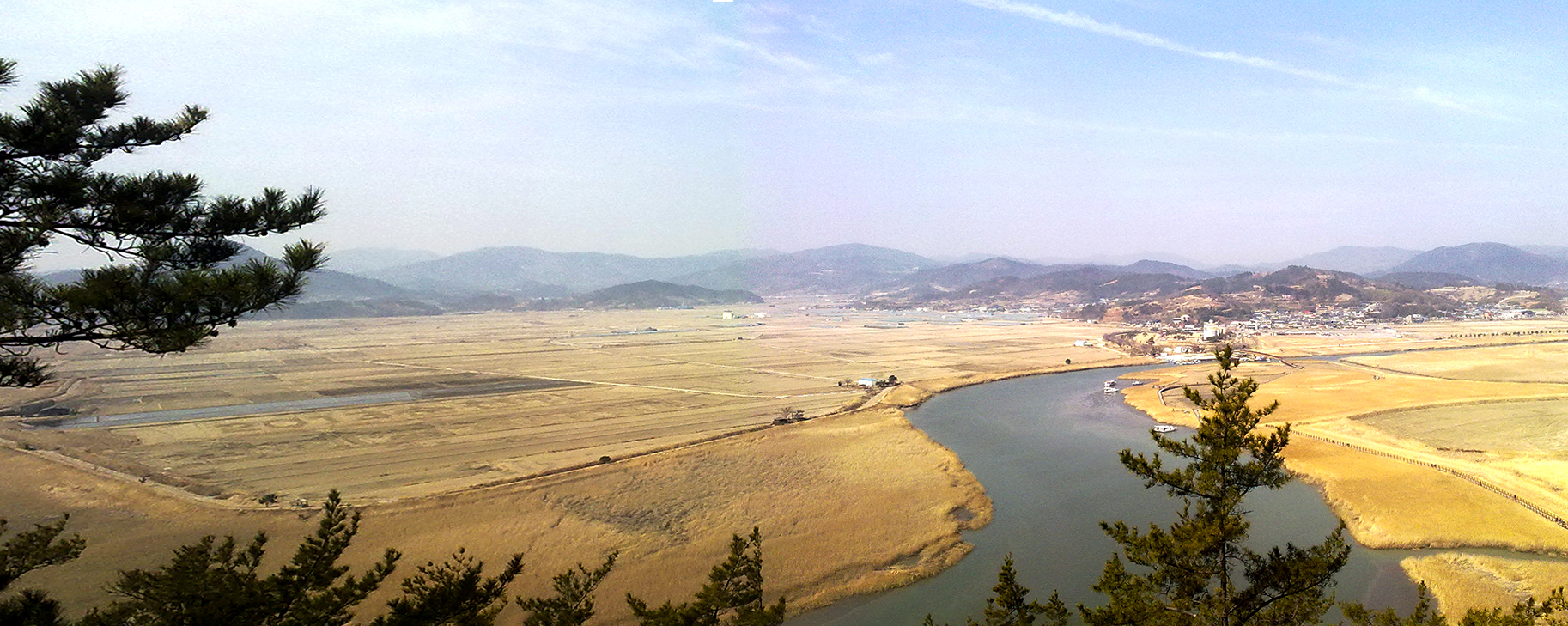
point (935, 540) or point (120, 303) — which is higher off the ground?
point (120, 303)

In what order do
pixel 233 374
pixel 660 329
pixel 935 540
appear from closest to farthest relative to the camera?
pixel 935 540 → pixel 233 374 → pixel 660 329

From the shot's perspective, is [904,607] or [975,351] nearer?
[904,607]

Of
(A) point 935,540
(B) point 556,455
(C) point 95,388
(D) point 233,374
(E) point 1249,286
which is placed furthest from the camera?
(E) point 1249,286

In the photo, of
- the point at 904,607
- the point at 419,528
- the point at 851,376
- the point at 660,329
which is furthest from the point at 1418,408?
the point at 660,329

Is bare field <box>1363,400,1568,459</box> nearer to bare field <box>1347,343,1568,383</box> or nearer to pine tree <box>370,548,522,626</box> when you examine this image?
bare field <box>1347,343,1568,383</box>

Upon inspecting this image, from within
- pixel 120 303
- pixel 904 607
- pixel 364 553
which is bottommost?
pixel 904 607

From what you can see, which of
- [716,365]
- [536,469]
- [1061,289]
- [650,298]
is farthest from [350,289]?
[1061,289]

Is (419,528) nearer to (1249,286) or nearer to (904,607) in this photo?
(904,607)
